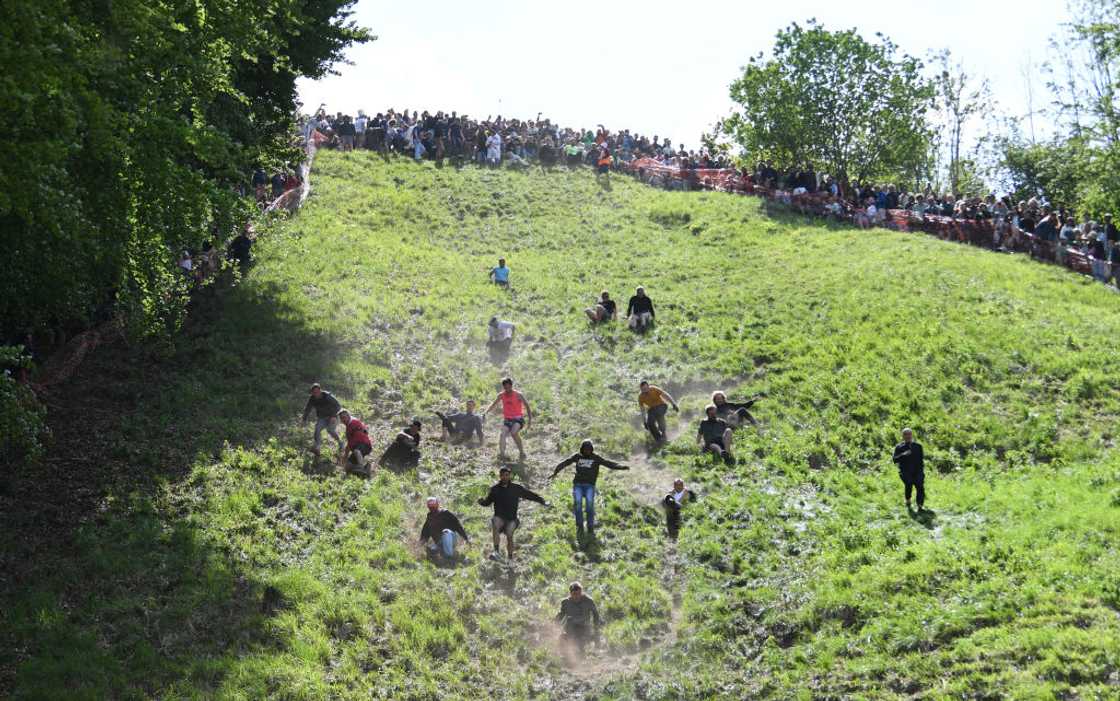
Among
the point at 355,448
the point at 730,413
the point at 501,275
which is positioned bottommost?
the point at 355,448

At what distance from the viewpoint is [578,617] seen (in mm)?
17094

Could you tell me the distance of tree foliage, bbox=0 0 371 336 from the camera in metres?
14.8

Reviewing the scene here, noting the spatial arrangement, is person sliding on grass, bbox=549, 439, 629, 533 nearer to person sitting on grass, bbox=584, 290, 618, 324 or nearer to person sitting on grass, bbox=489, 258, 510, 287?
person sitting on grass, bbox=584, 290, 618, 324

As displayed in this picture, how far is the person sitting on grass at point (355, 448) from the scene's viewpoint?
2178cm

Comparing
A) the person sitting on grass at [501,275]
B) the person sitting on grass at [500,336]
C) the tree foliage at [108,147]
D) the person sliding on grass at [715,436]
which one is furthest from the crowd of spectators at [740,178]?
the tree foliage at [108,147]

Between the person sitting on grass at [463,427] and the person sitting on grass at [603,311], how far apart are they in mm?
8160

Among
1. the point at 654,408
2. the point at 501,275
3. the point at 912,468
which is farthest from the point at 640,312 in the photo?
the point at 912,468

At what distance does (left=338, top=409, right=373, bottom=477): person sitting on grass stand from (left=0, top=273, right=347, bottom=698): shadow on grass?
186cm

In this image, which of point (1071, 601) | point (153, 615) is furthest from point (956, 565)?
point (153, 615)

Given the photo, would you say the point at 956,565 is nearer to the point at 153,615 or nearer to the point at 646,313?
the point at 153,615

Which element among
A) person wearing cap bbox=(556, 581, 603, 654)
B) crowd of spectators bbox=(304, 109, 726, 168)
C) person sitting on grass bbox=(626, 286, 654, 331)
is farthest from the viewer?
crowd of spectators bbox=(304, 109, 726, 168)

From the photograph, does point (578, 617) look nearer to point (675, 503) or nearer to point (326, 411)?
point (675, 503)

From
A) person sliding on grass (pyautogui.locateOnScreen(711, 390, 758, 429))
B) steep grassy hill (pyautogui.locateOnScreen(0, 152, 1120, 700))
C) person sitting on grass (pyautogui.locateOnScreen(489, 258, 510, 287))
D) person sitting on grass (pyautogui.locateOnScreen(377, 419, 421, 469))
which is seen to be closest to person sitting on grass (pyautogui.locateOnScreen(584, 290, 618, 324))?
steep grassy hill (pyautogui.locateOnScreen(0, 152, 1120, 700))

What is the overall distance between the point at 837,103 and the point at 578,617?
41234 millimetres
